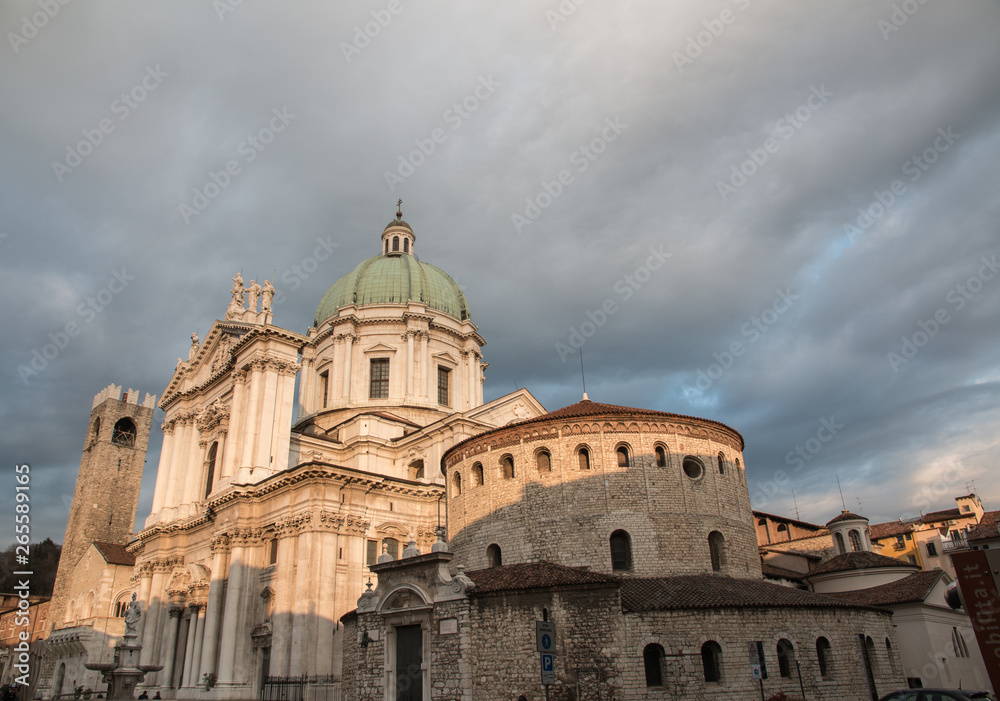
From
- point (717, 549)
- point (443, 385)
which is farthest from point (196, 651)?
point (717, 549)

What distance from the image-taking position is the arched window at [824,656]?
20625 millimetres

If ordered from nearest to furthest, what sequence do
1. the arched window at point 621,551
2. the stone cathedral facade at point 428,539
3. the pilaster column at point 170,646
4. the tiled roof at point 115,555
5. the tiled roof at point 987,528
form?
the stone cathedral facade at point 428,539 → the arched window at point 621,551 → the pilaster column at point 170,646 → the tiled roof at point 987,528 → the tiled roof at point 115,555

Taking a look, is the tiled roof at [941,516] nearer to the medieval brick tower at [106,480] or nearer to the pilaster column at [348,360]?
the pilaster column at [348,360]

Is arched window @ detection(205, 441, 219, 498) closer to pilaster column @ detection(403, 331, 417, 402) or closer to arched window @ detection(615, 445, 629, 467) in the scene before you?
pilaster column @ detection(403, 331, 417, 402)

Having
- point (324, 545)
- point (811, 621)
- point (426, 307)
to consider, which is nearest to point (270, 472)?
point (324, 545)

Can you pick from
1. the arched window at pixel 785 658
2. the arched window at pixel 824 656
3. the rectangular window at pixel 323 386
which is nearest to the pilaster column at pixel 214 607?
the rectangular window at pixel 323 386

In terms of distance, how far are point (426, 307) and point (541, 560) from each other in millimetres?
26358

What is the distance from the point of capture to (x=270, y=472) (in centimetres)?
3459

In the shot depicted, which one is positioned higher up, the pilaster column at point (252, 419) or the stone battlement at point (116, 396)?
the stone battlement at point (116, 396)

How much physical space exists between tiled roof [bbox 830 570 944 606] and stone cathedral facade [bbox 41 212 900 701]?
5.13m

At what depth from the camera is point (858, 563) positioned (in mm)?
32500

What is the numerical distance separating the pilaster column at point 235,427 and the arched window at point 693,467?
23.3 m

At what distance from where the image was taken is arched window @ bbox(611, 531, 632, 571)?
22.4 meters

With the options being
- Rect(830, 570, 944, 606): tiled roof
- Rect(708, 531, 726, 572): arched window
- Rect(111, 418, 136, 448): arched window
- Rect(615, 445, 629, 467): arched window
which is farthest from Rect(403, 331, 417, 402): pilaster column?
Rect(111, 418, 136, 448): arched window
